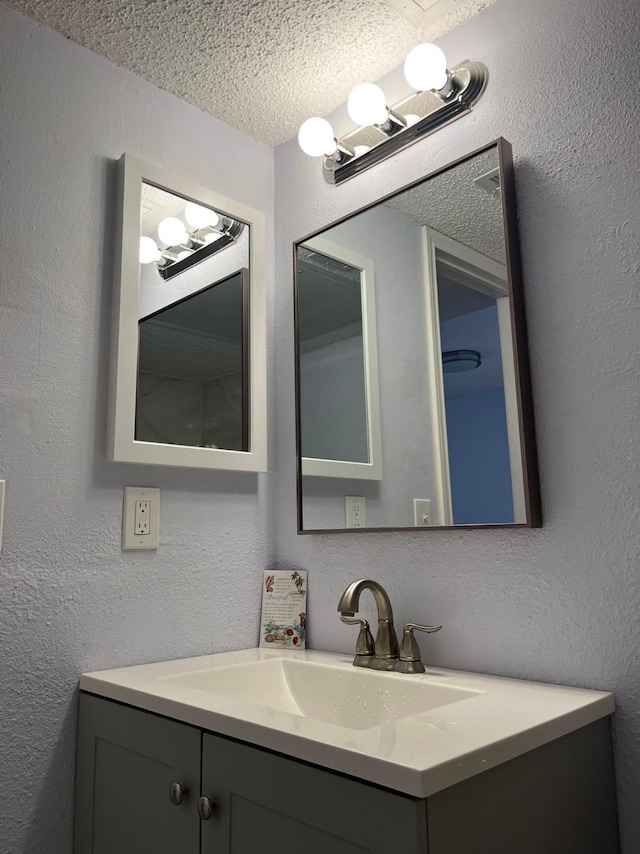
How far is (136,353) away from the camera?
4.54ft

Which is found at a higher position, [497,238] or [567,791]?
[497,238]

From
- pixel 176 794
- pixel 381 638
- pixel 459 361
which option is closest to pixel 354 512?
pixel 381 638

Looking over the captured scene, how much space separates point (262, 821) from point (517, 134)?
1.24 metres

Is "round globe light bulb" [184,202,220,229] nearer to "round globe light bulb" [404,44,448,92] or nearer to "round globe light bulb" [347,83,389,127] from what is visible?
"round globe light bulb" [347,83,389,127]

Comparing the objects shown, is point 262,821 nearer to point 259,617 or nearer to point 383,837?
point 383,837

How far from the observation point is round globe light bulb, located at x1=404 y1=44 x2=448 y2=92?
131 cm

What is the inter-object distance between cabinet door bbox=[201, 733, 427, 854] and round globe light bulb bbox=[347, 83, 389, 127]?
1.23 meters

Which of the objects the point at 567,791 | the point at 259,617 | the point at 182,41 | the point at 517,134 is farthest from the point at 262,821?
the point at 182,41

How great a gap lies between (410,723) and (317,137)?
Answer: 1.23 m

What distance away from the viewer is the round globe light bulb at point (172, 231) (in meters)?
1.50

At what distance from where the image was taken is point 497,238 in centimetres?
124

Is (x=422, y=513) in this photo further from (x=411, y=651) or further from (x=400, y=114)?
(x=400, y=114)

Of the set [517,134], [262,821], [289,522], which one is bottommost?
[262,821]

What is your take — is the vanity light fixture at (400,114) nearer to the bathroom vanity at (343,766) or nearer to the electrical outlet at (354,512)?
the electrical outlet at (354,512)
